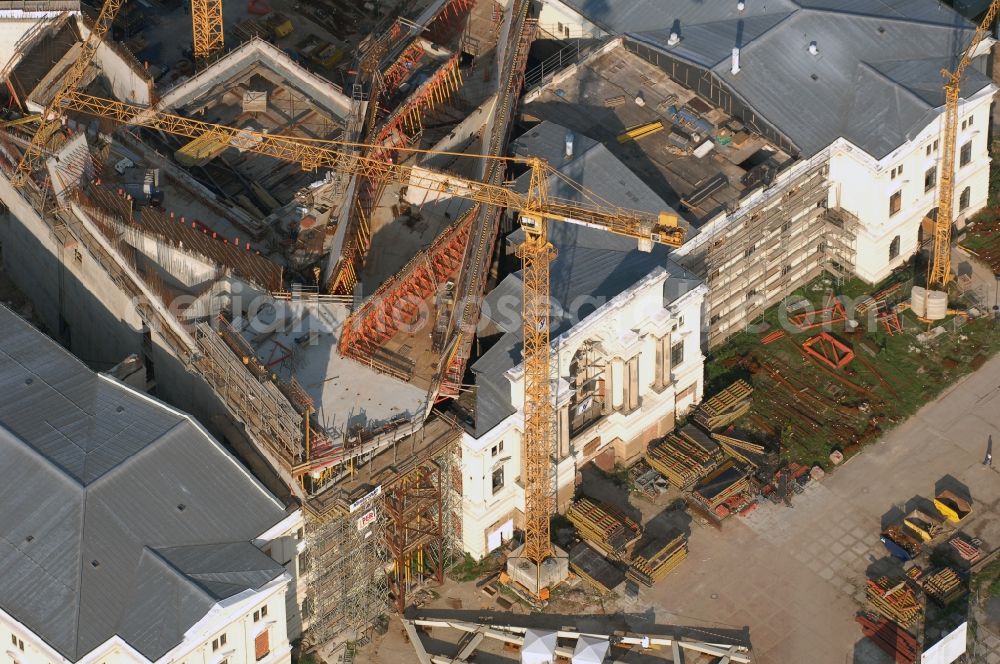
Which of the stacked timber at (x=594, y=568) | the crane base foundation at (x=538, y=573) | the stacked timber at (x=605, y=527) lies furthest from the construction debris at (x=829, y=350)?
the crane base foundation at (x=538, y=573)

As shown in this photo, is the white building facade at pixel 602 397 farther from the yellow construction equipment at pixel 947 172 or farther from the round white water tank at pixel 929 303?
the yellow construction equipment at pixel 947 172

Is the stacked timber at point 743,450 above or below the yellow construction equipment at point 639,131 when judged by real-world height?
below

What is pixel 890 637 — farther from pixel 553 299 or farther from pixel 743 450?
pixel 553 299

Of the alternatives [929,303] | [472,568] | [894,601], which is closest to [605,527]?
[472,568]

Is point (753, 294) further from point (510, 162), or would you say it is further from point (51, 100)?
point (51, 100)

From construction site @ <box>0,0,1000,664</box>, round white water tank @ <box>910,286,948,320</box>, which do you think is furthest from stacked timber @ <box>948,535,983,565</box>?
round white water tank @ <box>910,286,948,320</box>

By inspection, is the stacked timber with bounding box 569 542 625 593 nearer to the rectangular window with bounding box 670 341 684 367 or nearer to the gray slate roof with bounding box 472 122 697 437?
the gray slate roof with bounding box 472 122 697 437

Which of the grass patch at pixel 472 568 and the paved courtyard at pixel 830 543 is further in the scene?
the grass patch at pixel 472 568
